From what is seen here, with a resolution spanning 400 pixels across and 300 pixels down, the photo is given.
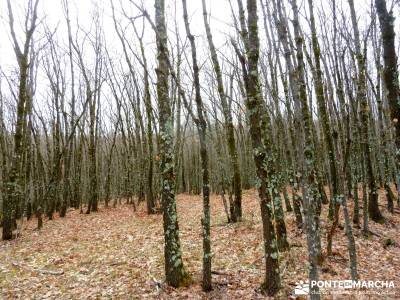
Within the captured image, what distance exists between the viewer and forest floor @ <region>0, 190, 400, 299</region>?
6.12 meters

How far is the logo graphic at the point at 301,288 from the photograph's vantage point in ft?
19.1

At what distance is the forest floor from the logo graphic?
108 mm

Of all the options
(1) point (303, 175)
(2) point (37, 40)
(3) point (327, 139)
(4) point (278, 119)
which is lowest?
(1) point (303, 175)

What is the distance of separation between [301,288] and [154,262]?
341cm

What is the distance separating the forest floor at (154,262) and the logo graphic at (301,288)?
0.11m

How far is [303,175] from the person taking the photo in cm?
462

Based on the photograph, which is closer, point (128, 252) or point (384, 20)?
point (384, 20)

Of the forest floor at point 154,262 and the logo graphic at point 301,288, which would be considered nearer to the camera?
the logo graphic at point 301,288

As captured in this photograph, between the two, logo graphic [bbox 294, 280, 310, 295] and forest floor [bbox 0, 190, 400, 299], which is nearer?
logo graphic [bbox 294, 280, 310, 295]

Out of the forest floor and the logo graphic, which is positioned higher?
the forest floor

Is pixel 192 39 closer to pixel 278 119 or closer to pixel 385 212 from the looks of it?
pixel 278 119

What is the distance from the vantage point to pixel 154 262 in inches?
298

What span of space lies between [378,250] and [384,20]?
6.34m

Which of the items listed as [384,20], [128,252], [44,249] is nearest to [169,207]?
[128,252]
